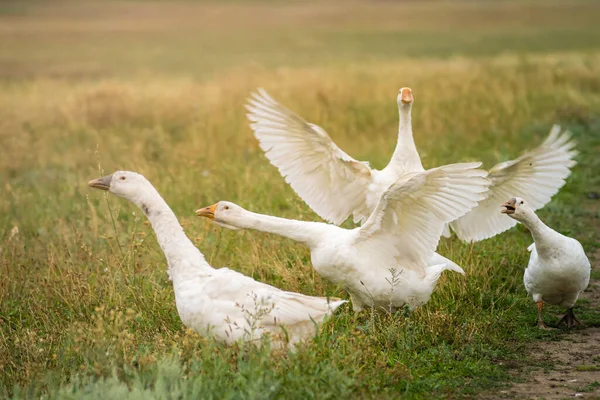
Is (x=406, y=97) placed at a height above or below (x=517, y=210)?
above

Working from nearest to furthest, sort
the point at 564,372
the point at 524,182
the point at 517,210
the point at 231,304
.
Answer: the point at 231,304 → the point at 564,372 → the point at 517,210 → the point at 524,182

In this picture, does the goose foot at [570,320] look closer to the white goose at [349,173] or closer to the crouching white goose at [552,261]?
the crouching white goose at [552,261]

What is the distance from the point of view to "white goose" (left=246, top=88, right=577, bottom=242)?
7.74m

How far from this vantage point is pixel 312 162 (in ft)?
26.5

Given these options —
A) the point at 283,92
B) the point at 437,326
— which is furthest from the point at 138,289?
the point at 283,92

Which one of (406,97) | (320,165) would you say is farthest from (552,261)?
(406,97)

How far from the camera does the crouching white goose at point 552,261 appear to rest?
6.91 m

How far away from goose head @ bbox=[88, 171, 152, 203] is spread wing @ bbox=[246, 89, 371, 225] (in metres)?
1.72

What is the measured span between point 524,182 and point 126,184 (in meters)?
3.64

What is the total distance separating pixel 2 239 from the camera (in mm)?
9273

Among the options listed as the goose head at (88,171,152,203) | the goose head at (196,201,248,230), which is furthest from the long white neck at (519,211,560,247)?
the goose head at (88,171,152,203)

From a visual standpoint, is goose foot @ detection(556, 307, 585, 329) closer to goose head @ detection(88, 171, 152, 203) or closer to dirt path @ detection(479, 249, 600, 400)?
dirt path @ detection(479, 249, 600, 400)

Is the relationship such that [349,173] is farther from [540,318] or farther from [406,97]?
[540,318]

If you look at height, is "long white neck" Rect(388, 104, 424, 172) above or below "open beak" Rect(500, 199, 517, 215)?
above
